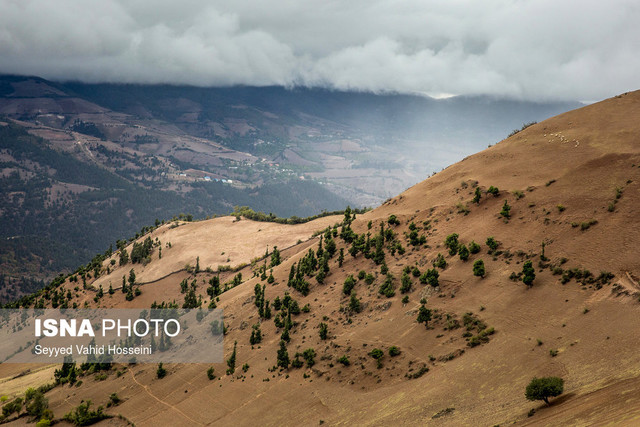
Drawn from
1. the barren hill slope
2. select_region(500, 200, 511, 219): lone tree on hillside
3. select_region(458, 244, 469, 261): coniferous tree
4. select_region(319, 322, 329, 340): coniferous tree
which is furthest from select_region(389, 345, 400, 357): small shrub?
select_region(500, 200, 511, 219): lone tree on hillside

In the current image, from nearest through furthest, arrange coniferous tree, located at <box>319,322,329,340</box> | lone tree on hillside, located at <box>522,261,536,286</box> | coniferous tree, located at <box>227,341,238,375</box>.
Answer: lone tree on hillside, located at <box>522,261,536,286</box>, coniferous tree, located at <box>319,322,329,340</box>, coniferous tree, located at <box>227,341,238,375</box>

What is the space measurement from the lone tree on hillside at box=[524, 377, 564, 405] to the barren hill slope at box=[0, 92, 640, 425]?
1.07m

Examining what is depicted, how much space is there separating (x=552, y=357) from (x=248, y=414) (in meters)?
32.6

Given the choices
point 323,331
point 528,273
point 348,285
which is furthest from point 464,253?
point 323,331

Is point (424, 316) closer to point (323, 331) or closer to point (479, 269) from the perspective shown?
point (479, 269)

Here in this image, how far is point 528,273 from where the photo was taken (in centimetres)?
5038

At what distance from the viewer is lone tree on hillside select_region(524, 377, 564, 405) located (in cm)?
3462

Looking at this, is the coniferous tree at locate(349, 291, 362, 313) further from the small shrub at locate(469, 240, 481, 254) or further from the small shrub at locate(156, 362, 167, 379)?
→ the small shrub at locate(156, 362, 167, 379)

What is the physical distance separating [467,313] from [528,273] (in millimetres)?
7554

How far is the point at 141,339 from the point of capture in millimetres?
83438

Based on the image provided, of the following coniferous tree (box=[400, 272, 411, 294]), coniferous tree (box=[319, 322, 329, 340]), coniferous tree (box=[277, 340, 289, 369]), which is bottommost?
coniferous tree (box=[277, 340, 289, 369])

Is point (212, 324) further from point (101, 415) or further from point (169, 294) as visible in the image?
point (169, 294)

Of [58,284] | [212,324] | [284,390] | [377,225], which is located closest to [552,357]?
[284,390]

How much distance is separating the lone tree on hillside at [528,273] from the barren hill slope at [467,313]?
A: 705mm
